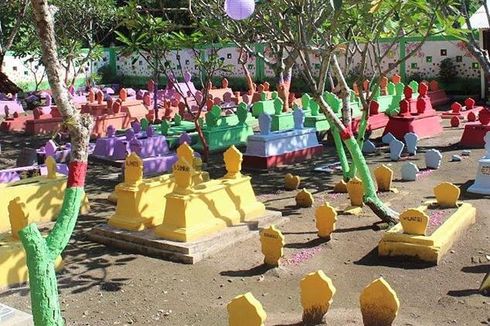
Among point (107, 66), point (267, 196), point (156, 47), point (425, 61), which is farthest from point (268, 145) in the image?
point (107, 66)

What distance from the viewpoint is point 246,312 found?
4957mm

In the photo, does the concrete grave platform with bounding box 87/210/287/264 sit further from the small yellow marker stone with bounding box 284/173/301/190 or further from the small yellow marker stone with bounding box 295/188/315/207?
the small yellow marker stone with bounding box 284/173/301/190

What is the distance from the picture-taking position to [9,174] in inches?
437

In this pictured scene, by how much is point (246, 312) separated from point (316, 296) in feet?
2.96

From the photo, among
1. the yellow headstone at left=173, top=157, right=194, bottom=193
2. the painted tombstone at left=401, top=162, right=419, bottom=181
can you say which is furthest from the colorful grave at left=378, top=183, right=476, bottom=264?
the painted tombstone at left=401, top=162, right=419, bottom=181

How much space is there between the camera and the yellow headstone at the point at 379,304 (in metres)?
5.17

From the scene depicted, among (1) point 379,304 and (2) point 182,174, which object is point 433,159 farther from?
(1) point 379,304

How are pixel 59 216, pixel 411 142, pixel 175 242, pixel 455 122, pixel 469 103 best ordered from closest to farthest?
pixel 59 216 < pixel 175 242 < pixel 411 142 < pixel 455 122 < pixel 469 103

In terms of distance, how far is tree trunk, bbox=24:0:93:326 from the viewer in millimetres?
4488

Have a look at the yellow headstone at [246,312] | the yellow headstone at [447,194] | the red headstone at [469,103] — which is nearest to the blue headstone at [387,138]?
the red headstone at [469,103]

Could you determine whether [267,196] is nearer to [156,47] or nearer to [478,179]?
[478,179]

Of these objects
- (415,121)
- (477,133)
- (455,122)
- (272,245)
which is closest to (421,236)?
(272,245)

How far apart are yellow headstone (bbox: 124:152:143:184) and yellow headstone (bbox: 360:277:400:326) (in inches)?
161

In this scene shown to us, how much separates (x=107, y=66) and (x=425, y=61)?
17162 mm
